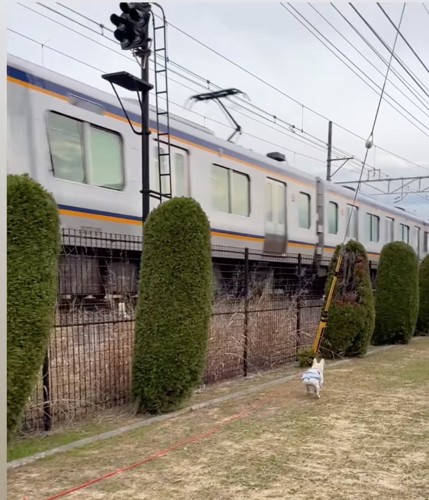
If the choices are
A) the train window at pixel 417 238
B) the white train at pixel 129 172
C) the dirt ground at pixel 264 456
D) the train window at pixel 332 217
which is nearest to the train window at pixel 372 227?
the train window at pixel 332 217

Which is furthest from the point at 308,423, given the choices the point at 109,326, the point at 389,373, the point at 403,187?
the point at 403,187

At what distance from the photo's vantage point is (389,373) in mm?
7516

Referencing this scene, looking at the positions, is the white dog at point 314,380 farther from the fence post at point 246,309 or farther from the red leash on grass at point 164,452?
the fence post at point 246,309

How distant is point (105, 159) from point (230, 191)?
3.18 m

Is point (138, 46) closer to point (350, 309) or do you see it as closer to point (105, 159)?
point (105, 159)

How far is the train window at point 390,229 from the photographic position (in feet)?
64.1

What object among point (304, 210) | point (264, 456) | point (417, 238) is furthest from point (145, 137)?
point (417, 238)

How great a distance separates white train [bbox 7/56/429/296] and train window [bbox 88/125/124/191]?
0.05ft

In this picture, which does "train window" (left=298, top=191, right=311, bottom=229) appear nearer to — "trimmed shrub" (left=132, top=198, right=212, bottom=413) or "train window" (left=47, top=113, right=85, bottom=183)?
"train window" (left=47, top=113, right=85, bottom=183)

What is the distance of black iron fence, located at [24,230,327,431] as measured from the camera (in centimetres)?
515

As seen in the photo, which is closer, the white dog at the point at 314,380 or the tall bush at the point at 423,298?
the white dog at the point at 314,380

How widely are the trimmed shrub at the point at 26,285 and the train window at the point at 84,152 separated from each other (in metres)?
3.57

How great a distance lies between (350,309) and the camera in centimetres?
867

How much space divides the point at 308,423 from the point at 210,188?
19.2ft
